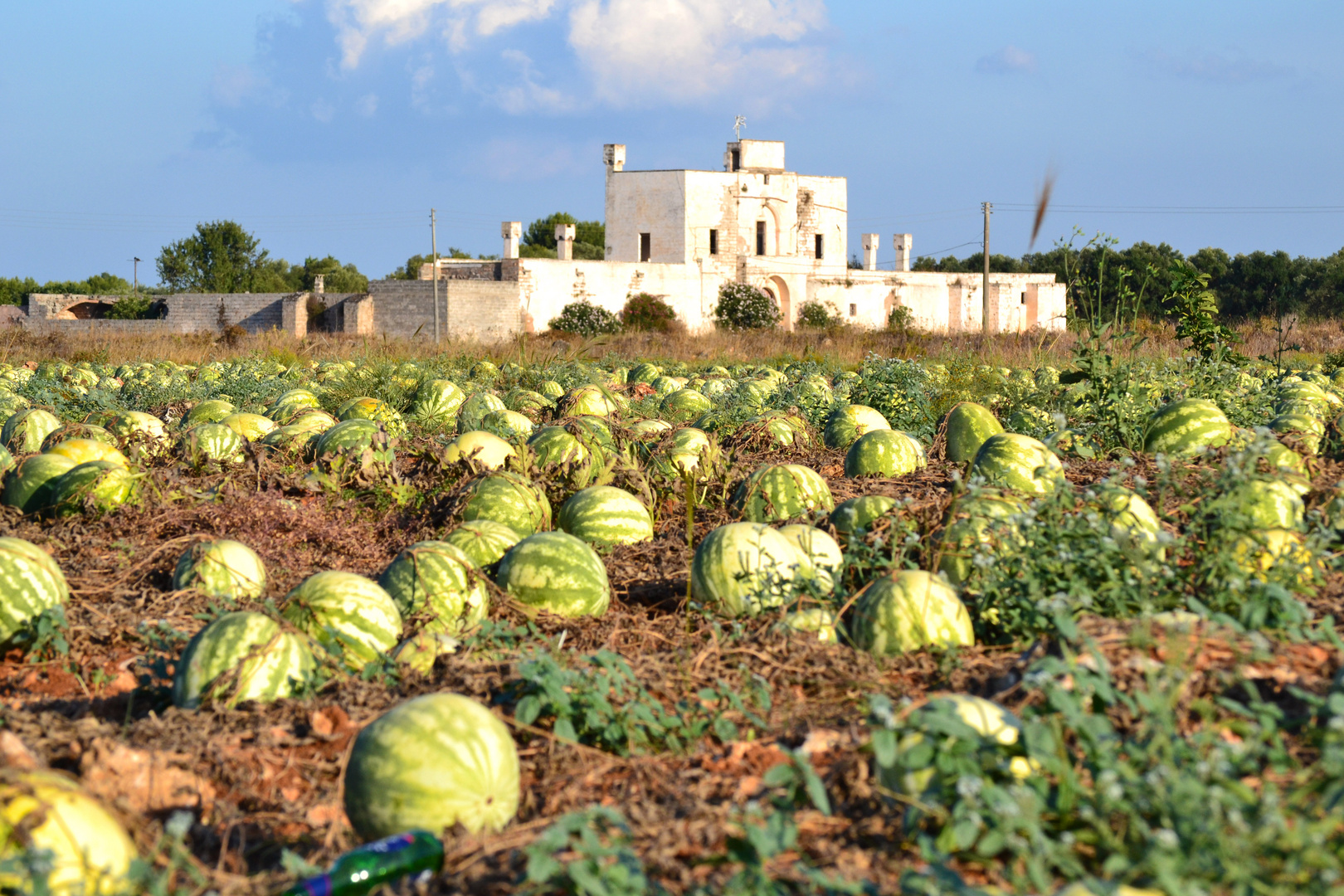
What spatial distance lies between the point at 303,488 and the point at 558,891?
4161 mm

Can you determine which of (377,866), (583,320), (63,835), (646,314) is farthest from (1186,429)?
(646,314)

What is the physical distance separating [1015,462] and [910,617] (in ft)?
6.71

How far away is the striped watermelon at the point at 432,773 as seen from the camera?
2291mm

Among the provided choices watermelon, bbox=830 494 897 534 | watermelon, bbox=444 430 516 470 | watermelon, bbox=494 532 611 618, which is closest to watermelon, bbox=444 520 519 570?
watermelon, bbox=494 532 611 618

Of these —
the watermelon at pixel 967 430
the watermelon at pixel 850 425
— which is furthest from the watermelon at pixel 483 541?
the watermelon at pixel 850 425

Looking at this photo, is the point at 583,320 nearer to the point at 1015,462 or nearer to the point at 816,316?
the point at 816,316

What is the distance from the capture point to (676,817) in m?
2.20

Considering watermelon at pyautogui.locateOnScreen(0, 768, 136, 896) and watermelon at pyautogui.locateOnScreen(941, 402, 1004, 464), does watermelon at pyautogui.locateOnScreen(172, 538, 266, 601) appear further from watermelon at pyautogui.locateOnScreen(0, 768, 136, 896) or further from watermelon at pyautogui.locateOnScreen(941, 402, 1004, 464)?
watermelon at pyautogui.locateOnScreen(941, 402, 1004, 464)

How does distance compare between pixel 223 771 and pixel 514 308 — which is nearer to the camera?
pixel 223 771

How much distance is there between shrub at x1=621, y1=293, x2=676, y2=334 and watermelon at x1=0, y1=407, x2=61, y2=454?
35.2 metres

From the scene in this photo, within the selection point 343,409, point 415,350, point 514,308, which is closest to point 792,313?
point 514,308

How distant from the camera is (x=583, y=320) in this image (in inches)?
1626

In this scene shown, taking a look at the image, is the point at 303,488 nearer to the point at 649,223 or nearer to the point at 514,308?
the point at 514,308

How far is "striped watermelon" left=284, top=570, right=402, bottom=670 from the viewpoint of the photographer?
3352 mm
